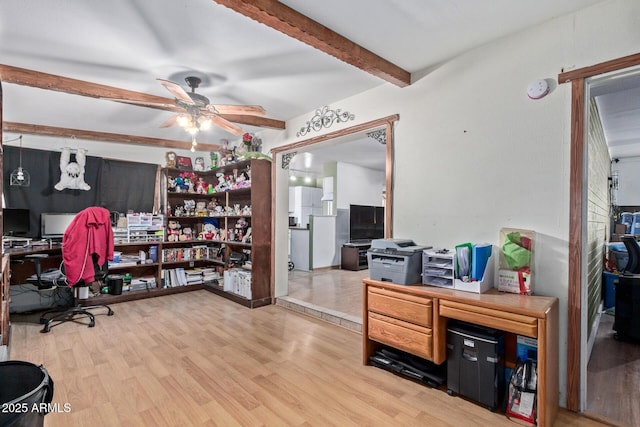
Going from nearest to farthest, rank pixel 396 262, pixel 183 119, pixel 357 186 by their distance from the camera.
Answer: pixel 396 262, pixel 183 119, pixel 357 186

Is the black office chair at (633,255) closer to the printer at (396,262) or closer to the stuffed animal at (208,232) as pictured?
the printer at (396,262)

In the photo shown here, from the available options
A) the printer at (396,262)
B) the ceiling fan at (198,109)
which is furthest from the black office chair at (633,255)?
the ceiling fan at (198,109)

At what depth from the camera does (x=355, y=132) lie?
11.5 feet

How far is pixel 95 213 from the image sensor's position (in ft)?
12.0

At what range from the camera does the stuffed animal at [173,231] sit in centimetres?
528

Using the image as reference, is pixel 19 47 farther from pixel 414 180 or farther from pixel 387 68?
pixel 414 180

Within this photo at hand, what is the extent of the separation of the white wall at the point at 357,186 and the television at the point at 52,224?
506 centimetres

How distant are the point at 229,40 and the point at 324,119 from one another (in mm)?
1632

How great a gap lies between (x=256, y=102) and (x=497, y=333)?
11.0 ft

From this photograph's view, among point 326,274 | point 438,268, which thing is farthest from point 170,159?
point 438,268

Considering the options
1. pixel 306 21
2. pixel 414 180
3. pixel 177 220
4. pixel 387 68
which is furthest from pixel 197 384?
pixel 177 220

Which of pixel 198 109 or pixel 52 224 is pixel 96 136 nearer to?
pixel 52 224

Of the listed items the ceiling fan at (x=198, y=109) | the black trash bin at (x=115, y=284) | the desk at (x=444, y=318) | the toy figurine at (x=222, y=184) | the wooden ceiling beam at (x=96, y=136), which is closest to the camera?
the desk at (x=444, y=318)

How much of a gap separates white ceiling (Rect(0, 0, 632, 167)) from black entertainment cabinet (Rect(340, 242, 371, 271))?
4245 mm
